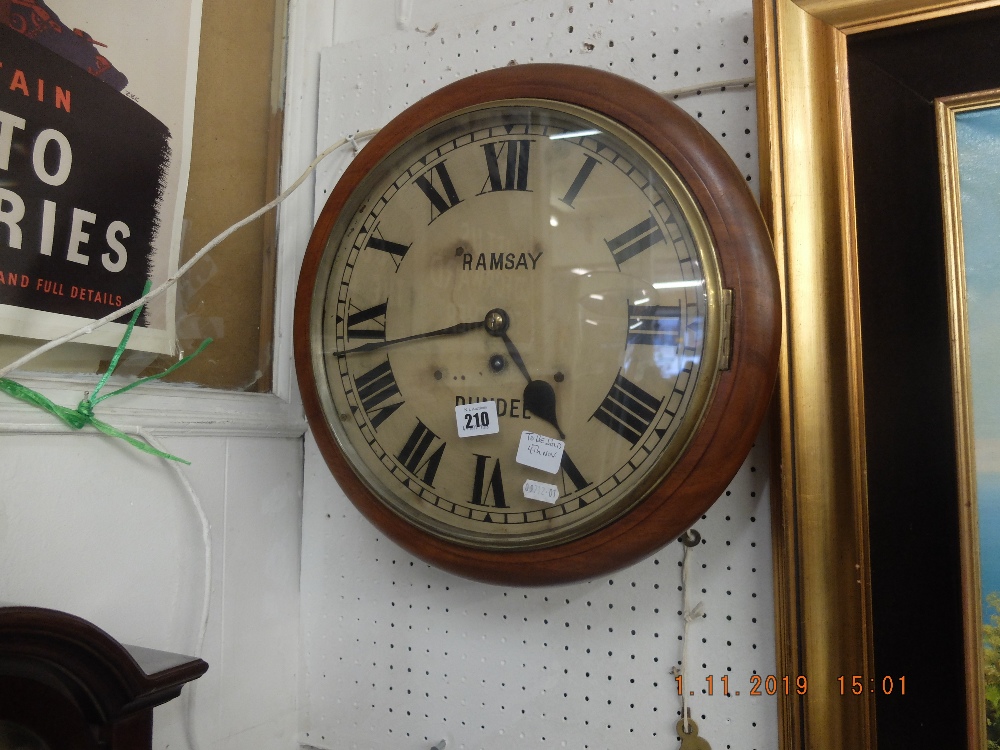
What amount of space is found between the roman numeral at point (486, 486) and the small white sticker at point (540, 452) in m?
0.03

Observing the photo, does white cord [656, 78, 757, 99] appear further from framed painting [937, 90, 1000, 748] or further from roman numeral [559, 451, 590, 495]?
roman numeral [559, 451, 590, 495]

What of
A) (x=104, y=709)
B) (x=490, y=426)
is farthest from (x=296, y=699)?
(x=490, y=426)

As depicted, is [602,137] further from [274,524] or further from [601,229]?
[274,524]

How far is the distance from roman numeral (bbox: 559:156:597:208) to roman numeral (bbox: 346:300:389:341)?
0.79 feet

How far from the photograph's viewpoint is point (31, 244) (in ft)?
2.40

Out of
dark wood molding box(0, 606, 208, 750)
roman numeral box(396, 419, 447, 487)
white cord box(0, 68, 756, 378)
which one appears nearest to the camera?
dark wood molding box(0, 606, 208, 750)

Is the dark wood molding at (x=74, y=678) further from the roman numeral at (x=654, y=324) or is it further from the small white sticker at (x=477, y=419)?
the roman numeral at (x=654, y=324)

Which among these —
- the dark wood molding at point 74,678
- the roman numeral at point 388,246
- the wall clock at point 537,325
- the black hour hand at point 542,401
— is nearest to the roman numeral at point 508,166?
the wall clock at point 537,325

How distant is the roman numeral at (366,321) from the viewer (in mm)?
844

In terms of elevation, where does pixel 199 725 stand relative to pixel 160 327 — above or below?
below

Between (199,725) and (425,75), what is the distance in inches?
35.6

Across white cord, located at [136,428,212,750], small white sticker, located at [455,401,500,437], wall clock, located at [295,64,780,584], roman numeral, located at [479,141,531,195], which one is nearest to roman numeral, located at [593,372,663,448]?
wall clock, located at [295,64,780,584]

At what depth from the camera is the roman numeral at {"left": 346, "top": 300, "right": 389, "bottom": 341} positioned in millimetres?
844
